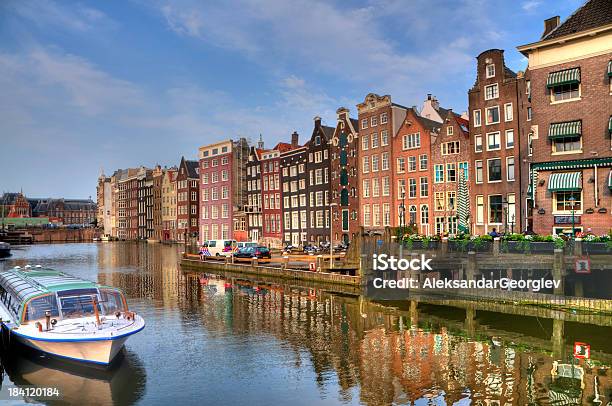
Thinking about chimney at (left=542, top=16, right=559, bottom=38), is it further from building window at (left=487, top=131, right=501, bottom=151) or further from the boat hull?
the boat hull

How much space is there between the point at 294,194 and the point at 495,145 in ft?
137

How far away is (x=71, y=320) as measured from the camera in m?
23.4

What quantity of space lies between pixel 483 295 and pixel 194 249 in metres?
50.2

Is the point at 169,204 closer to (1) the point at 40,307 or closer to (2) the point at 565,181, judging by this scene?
(2) the point at 565,181

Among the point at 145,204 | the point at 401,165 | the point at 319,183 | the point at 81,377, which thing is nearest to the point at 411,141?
the point at 401,165

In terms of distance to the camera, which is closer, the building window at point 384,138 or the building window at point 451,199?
the building window at point 451,199

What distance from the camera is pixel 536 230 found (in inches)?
1711

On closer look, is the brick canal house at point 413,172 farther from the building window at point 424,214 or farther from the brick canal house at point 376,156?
the brick canal house at point 376,156

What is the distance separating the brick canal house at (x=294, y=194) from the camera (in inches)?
3501

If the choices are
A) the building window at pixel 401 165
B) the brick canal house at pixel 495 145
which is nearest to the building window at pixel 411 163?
the building window at pixel 401 165

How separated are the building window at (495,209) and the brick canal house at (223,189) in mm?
55770

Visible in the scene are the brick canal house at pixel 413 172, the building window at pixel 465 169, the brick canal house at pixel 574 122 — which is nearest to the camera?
the brick canal house at pixel 574 122

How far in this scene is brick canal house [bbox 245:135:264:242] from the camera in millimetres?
102000

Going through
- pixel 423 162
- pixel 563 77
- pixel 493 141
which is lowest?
pixel 423 162
